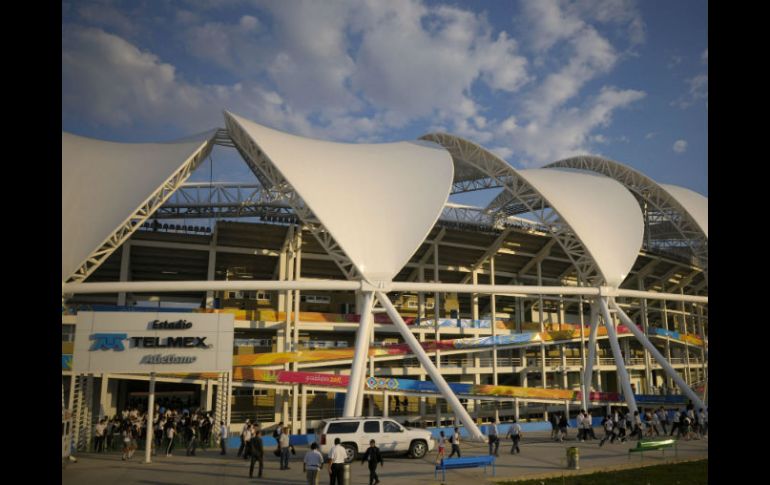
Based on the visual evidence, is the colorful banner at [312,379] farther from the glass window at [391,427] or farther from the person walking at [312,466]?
the person walking at [312,466]

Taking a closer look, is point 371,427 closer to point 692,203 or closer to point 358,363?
point 358,363

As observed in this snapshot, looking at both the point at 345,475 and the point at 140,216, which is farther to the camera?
the point at 140,216

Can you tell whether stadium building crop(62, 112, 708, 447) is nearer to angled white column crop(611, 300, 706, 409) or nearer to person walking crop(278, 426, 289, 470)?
angled white column crop(611, 300, 706, 409)

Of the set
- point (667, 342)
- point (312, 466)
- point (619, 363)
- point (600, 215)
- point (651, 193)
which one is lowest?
point (312, 466)

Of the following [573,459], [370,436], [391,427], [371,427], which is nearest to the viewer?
[573,459]

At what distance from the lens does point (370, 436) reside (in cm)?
1823

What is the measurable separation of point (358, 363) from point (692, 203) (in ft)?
101

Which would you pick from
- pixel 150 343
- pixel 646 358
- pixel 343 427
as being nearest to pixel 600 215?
pixel 343 427

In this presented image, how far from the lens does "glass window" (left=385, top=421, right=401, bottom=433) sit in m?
18.6

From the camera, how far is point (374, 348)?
37.0 metres
